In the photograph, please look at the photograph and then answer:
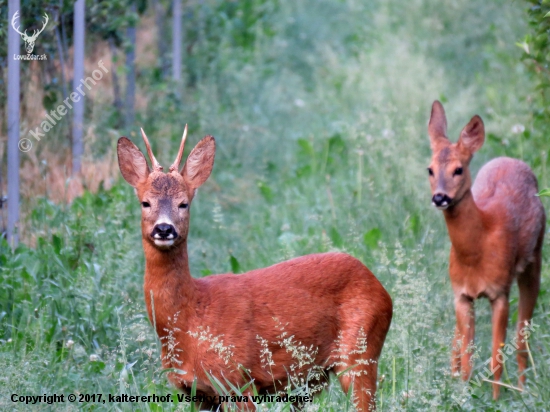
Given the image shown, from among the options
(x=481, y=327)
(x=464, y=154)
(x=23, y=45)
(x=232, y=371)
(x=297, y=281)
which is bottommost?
(x=481, y=327)

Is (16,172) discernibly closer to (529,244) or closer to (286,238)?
(286,238)

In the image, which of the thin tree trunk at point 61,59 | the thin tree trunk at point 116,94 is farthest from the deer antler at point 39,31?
the thin tree trunk at point 116,94

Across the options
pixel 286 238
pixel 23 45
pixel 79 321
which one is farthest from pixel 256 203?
pixel 79 321

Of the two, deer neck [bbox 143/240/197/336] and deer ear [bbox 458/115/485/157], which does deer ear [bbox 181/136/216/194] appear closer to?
deer neck [bbox 143/240/197/336]

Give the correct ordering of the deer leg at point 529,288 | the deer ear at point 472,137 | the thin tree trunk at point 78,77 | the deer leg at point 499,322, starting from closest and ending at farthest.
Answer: the deer leg at point 499,322 → the deer ear at point 472,137 → the deer leg at point 529,288 → the thin tree trunk at point 78,77

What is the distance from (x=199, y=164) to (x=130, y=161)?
0.33m

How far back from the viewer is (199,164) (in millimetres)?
4375

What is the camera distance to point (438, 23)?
1255 cm

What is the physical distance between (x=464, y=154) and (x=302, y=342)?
214cm

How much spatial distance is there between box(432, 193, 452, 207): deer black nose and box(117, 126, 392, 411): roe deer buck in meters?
1.24

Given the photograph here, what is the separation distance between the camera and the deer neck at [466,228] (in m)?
5.64

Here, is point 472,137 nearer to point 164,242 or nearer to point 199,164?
point 199,164

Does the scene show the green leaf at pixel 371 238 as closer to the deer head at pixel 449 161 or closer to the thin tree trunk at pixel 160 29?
the deer head at pixel 449 161

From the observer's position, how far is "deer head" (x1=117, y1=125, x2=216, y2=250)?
4.01 m
